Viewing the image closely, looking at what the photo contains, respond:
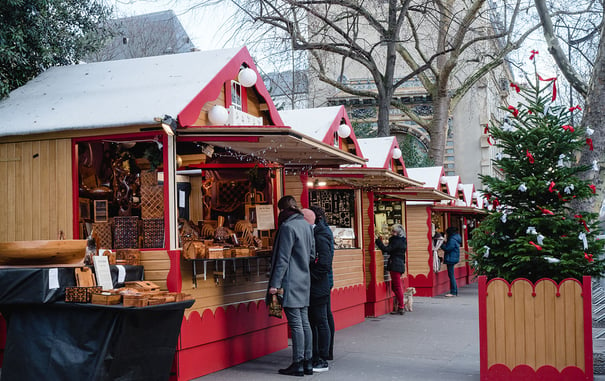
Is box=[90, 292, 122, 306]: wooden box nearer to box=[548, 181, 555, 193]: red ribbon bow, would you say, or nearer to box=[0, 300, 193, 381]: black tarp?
box=[0, 300, 193, 381]: black tarp

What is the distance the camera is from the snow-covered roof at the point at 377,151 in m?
15.6

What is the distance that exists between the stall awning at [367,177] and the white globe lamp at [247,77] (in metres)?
2.31

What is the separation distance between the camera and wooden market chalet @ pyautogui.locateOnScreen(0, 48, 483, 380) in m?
8.09

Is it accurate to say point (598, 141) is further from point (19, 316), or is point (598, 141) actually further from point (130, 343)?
point (19, 316)

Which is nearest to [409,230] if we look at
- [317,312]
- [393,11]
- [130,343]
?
[393,11]

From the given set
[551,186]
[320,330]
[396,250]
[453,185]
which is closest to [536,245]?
[551,186]

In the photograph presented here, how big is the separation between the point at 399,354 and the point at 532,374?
285 cm

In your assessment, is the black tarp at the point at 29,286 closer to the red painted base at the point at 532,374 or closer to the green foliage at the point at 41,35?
the green foliage at the point at 41,35

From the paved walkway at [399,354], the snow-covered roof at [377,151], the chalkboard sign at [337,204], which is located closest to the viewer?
the paved walkway at [399,354]

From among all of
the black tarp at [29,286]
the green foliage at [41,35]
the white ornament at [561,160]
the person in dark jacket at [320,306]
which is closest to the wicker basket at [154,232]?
the black tarp at [29,286]

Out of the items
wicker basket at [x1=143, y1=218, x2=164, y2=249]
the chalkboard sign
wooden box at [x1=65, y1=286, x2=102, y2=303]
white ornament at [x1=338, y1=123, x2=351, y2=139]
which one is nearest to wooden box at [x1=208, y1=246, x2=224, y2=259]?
wicker basket at [x1=143, y1=218, x2=164, y2=249]

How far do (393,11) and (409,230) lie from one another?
6374mm

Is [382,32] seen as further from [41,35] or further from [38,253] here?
[38,253]

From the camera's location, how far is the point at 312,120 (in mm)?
13156
